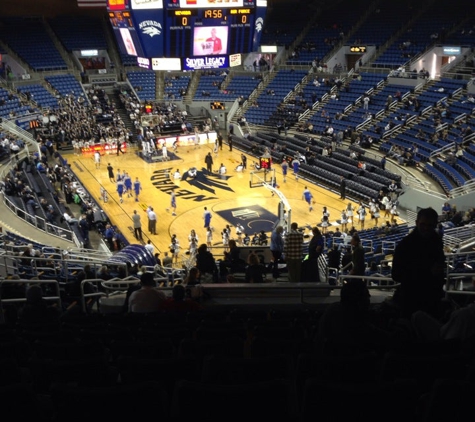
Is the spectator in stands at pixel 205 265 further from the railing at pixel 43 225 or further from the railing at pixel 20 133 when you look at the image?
the railing at pixel 20 133

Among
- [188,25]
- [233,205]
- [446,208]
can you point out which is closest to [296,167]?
[233,205]

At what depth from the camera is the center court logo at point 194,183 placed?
95.1ft

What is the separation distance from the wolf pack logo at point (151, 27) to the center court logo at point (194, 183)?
824 centimetres

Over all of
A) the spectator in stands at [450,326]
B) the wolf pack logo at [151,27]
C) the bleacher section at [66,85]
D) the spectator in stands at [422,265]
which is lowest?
the spectator in stands at [450,326]

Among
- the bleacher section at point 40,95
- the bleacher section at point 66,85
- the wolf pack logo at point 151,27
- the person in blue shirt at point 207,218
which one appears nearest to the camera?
the person in blue shirt at point 207,218

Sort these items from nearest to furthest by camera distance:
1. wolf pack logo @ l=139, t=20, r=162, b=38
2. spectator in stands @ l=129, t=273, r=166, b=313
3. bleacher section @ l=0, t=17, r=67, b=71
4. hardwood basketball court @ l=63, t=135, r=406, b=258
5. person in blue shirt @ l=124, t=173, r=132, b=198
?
spectator in stands @ l=129, t=273, r=166, b=313
wolf pack logo @ l=139, t=20, r=162, b=38
hardwood basketball court @ l=63, t=135, r=406, b=258
person in blue shirt @ l=124, t=173, r=132, b=198
bleacher section @ l=0, t=17, r=67, b=71

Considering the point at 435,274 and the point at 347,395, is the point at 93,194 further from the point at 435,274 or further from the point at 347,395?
the point at 347,395

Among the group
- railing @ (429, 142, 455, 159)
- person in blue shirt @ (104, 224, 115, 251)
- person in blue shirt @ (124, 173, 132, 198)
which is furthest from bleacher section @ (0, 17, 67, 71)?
railing @ (429, 142, 455, 159)

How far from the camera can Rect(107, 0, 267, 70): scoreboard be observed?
2419 centimetres

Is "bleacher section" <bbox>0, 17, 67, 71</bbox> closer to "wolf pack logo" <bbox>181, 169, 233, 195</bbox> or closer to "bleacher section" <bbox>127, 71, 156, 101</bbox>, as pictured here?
"bleacher section" <bbox>127, 71, 156, 101</bbox>

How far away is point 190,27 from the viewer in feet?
80.8

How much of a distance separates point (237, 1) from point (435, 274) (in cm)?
2183

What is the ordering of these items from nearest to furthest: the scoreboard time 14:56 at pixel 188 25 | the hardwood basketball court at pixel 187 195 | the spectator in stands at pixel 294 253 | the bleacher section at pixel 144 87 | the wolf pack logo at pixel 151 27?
the spectator in stands at pixel 294 253 < the scoreboard time 14:56 at pixel 188 25 < the wolf pack logo at pixel 151 27 < the hardwood basketball court at pixel 187 195 < the bleacher section at pixel 144 87

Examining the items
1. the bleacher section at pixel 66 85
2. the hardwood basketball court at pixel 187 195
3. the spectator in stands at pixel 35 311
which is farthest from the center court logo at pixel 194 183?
the spectator in stands at pixel 35 311
